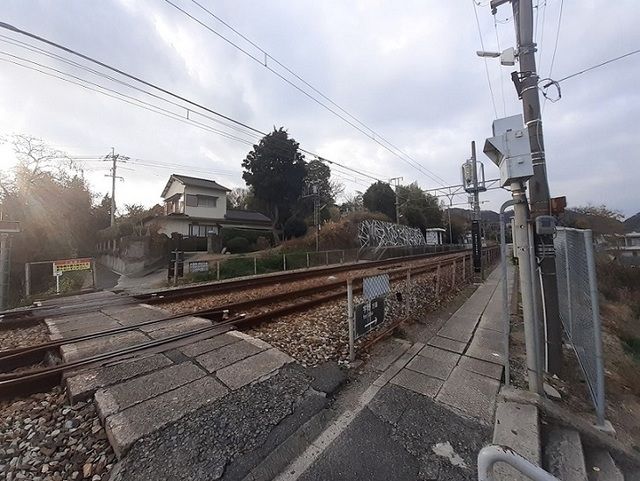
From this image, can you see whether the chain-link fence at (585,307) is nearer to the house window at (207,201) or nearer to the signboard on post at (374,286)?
the signboard on post at (374,286)

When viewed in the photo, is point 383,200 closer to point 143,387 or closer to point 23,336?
point 23,336

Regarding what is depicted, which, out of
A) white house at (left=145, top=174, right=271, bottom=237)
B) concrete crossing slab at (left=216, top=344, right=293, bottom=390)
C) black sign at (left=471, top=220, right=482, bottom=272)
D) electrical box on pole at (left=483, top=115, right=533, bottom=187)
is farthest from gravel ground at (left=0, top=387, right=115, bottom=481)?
white house at (left=145, top=174, right=271, bottom=237)

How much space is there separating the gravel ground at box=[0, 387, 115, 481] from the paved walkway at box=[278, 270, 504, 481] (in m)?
1.57

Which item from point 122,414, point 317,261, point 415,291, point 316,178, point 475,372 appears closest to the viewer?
point 122,414

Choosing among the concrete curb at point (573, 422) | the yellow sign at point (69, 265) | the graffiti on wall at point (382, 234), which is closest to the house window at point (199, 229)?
the graffiti on wall at point (382, 234)

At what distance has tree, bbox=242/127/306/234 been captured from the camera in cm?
2736

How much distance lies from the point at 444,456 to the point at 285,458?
4.26 feet

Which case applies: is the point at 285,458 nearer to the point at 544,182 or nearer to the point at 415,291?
the point at 544,182

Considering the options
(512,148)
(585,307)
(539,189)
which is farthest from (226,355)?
(539,189)

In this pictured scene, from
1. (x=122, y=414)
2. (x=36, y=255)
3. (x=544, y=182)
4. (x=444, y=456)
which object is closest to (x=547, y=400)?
(x=444, y=456)

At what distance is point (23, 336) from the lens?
5062 mm

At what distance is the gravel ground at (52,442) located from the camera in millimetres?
2018

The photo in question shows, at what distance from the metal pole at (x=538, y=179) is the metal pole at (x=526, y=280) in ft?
1.88

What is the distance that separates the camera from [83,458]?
7.04ft
